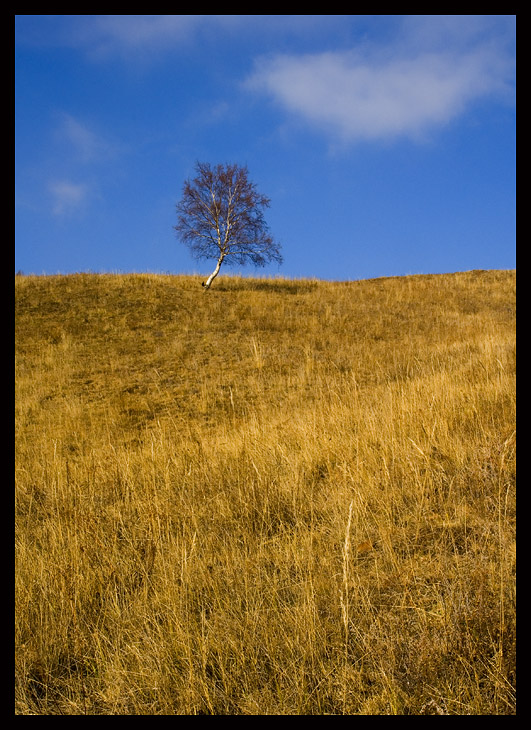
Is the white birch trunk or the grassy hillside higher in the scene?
the white birch trunk

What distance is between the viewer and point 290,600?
9.91ft

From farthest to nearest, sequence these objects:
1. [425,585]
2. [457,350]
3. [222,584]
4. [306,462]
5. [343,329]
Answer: [343,329]
[457,350]
[306,462]
[222,584]
[425,585]

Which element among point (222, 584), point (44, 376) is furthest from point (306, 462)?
point (44, 376)

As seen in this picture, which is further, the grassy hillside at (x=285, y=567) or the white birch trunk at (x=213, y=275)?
the white birch trunk at (x=213, y=275)

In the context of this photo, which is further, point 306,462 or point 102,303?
point 102,303

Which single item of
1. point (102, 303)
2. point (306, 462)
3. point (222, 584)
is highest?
point (102, 303)

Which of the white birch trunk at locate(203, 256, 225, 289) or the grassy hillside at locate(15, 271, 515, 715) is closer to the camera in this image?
the grassy hillside at locate(15, 271, 515, 715)

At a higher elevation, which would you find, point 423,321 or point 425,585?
point 423,321

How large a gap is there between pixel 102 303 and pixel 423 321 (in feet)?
50.6

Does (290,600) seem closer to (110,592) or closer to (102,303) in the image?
(110,592)

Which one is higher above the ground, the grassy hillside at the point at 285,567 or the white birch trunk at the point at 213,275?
the white birch trunk at the point at 213,275

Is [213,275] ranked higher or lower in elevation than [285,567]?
higher

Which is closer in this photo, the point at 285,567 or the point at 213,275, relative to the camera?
the point at 285,567

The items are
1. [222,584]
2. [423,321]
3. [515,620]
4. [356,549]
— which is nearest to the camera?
[515,620]
